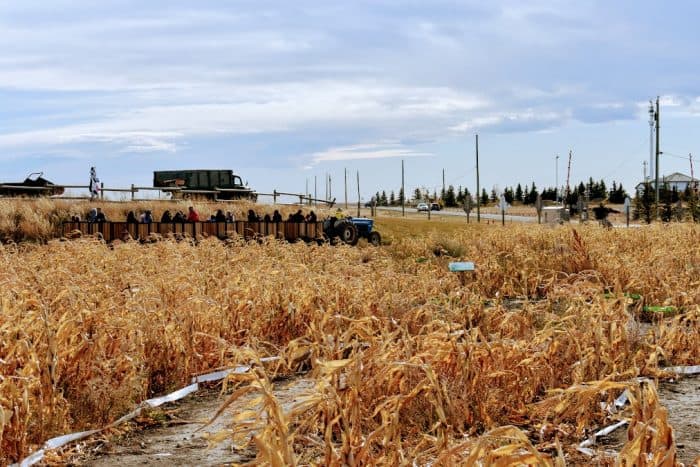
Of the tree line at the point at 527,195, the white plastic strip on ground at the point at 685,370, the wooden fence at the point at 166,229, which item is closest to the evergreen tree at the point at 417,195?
the tree line at the point at 527,195

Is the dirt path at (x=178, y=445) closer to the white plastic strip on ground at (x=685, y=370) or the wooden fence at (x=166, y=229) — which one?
the white plastic strip on ground at (x=685, y=370)

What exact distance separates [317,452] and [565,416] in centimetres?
161

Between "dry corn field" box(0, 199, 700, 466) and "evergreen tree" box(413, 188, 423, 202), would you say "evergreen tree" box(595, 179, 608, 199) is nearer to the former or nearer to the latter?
"evergreen tree" box(413, 188, 423, 202)

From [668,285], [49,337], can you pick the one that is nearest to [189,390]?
[49,337]

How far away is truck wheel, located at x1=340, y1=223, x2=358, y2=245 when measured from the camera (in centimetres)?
2211

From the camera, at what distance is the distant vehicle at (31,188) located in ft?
94.2

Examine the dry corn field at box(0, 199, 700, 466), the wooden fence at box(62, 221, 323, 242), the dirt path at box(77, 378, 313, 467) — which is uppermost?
the wooden fence at box(62, 221, 323, 242)

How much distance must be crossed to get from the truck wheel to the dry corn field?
11.9m

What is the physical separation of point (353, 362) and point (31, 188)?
2736 centimetres

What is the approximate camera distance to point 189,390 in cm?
625

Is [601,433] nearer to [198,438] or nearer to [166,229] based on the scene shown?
[198,438]

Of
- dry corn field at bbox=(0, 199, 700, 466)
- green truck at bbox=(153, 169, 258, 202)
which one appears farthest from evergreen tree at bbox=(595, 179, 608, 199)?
dry corn field at bbox=(0, 199, 700, 466)

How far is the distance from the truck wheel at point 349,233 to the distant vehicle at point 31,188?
1196 centimetres

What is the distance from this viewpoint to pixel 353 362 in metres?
3.75
